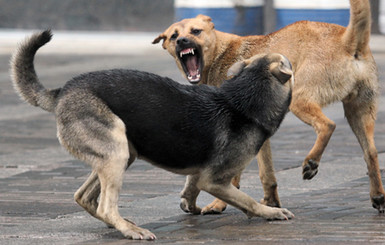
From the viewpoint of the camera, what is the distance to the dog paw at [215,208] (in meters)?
7.08

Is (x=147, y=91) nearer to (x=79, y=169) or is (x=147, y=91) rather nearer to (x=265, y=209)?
(x=265, y=209)

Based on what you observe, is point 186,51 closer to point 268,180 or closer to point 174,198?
point 174,198

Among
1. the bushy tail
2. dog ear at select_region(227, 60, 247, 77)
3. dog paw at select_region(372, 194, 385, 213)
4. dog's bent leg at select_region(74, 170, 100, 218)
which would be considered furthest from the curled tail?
dog paw at select_region(372, 194, 385, 213)

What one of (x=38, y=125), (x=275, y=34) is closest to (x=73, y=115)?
(x=275, y=34)

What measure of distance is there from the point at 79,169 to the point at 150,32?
58.9 feet

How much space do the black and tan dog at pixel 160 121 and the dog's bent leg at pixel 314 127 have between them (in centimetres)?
42

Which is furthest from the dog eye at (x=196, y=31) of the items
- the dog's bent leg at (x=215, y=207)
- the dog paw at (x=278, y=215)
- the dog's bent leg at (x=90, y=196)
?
the dog paw at (x=278, y=215)

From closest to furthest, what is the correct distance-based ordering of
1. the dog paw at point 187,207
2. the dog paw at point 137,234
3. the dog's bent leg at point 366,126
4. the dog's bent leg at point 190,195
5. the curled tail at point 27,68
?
1. the dog paw at point 137,234
2. the curled tail at point 27,68
3. the dog's bent leg at point 190,195
4. the dog paw at point 187,207
5. the dog's bent leg at point 366,126

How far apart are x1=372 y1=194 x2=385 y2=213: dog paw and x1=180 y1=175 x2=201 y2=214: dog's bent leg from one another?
1275 mm

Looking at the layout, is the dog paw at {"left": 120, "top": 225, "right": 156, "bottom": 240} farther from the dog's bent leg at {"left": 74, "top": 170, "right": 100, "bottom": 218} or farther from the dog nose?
the dog nose

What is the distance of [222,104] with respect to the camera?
6516 mm

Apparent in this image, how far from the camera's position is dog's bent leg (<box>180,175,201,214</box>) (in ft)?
22.3

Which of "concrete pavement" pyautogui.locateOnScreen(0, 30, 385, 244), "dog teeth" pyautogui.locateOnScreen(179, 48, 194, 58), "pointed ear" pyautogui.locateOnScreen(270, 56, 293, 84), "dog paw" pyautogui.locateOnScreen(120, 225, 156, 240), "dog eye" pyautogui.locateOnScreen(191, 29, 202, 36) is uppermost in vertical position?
"pointed ear" pyautogui.locateOnScreen(270, 56, 293, 84)

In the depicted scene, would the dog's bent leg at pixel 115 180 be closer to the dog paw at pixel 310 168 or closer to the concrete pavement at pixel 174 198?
the concrete pavement at pixel 174 198
